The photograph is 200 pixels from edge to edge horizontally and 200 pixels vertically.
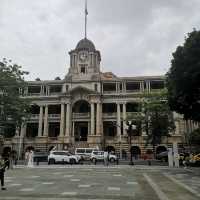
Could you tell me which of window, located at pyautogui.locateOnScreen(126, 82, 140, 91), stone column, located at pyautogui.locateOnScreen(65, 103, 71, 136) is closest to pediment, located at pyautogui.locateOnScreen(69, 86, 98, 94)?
stone column, located at pyautogui.locateOnScreen(65, 103, 71, 136)

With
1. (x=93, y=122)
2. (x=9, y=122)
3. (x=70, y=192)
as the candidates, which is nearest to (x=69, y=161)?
(x=9, y=122)

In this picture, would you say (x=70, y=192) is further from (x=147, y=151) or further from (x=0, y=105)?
(x=147, y=151)

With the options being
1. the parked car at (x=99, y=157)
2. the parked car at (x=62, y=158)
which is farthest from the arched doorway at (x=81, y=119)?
the parked car at (x=62, y=158)

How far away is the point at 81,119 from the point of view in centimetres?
5603

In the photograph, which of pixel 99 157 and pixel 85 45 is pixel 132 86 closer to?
pixel 85 45

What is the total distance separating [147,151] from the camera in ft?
173

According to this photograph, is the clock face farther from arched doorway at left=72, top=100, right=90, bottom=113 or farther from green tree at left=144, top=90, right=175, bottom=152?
green tree at left=144, top=90, right=175, bottom=152

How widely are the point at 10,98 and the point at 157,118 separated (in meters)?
21.6

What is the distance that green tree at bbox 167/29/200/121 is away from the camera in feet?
73.3

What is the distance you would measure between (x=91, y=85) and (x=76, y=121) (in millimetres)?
7692

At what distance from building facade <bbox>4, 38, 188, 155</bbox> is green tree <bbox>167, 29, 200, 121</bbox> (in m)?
28.2

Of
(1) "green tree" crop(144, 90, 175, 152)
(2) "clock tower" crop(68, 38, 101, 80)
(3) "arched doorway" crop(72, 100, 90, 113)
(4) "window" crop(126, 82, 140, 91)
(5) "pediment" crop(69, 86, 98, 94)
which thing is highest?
(2) "clock tower" crop(68, 38, 101, 80)

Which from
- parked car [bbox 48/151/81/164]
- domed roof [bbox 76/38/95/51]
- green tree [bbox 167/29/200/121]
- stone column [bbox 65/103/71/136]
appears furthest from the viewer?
domed roof [bbox 76/38/95/51]

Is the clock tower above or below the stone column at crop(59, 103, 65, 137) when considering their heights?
above
